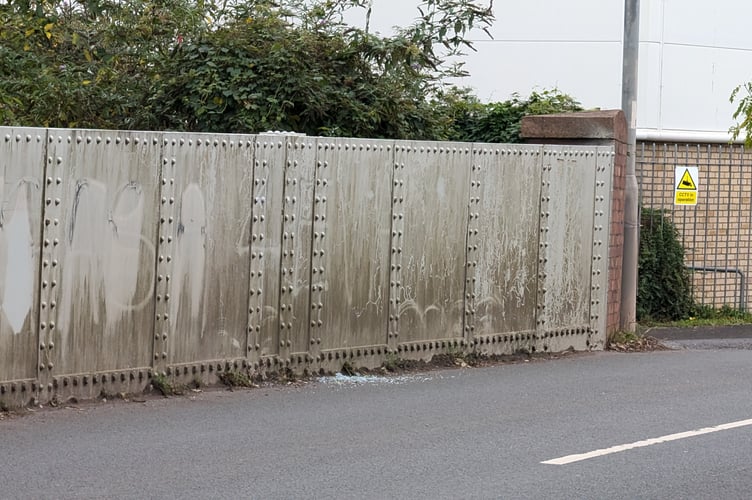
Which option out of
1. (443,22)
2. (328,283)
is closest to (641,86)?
(443,22)

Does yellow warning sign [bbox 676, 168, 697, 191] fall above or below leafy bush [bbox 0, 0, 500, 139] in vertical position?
below

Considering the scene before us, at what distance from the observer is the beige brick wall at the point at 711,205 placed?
1723 centimetres

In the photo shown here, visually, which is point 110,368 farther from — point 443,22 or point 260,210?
point 443,22

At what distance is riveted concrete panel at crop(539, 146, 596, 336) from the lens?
1254 centimetres

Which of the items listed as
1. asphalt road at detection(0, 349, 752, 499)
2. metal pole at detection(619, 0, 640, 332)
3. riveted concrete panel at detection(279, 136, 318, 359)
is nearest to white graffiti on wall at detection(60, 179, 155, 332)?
asphalt road at detection(0, 349, 752, 499)

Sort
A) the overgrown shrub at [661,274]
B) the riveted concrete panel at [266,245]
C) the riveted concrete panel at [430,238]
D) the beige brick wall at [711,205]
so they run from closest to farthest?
the riveted concrete panel at [266,245]
the riveted concrete panel at [430,238]
the overgrown shrub at [661,274]
the beige brick wall at [711,205]

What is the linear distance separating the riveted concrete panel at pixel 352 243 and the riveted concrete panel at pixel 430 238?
0.48 ft

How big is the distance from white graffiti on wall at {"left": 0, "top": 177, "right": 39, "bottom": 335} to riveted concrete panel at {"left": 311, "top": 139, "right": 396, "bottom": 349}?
262 centimetres

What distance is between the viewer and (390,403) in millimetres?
9648

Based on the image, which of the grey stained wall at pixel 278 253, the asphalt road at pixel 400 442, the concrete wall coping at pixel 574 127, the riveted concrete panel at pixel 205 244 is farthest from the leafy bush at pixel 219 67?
the asphalt road at pixel 400 442

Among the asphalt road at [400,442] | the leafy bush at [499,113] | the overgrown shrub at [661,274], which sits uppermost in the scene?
the leafy bush at [499,113]

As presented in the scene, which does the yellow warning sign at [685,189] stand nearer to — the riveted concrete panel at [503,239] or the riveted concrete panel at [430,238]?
the riveted concrete panel at [503,239]

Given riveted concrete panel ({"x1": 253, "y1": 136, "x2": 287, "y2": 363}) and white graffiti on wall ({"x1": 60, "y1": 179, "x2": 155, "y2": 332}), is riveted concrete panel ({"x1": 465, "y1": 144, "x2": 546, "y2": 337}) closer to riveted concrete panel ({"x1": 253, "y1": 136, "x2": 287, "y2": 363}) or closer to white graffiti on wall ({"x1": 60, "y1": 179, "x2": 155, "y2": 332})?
riveted concrete panel ({"x1": 253, "y1": 136, "x2": 287, "y2": 363})

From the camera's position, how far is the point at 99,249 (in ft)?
30.0
